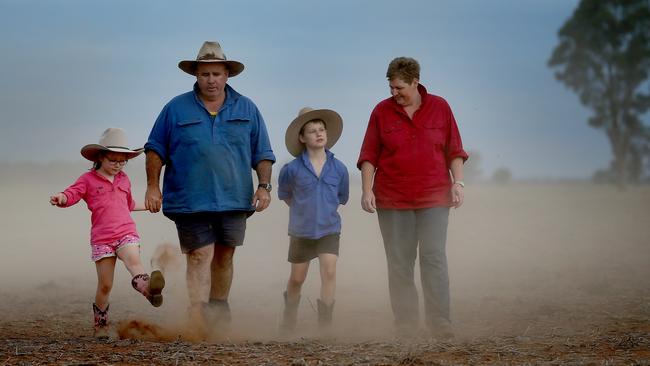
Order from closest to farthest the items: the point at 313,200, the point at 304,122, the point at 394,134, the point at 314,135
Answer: the point at 394,134 → the point at 313,200 → the point at 314,135 → the point at 304,122

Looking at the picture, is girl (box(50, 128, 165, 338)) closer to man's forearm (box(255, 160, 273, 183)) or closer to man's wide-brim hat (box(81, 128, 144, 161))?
man's wide-brim hat (box(81, 128, 144, 161))

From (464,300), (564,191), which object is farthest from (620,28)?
(464,300)

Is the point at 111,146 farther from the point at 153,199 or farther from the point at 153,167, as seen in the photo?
the point at 153,199

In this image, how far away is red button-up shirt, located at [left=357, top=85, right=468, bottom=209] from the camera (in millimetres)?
7371

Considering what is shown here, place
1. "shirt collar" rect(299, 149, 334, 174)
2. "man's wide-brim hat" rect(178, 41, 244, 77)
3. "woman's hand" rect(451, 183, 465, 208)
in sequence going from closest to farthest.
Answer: "man's wide-brim hat" rect(178, 41, 244, 77) < "woman's hand" rect(451, 183, 465, 208) < "shirt collar" rect(299, 149, 334, 174)

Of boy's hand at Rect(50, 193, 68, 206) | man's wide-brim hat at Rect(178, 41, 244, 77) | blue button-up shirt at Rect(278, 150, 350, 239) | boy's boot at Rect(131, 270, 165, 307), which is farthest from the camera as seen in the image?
blue button-up shirt at Rect(278, 150, 350, 239)

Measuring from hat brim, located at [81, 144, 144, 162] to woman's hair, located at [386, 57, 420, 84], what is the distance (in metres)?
2.29

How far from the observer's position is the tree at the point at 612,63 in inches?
1470

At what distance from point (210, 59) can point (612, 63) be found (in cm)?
3389

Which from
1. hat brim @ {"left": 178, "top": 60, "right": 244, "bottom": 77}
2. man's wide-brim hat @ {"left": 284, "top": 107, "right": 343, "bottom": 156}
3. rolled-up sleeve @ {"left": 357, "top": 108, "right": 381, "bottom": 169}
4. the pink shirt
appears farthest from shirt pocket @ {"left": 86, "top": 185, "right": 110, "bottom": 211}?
rolled-up sleeve @ {"left": 357, "top": 108, "right": 381, "bottom": 169}

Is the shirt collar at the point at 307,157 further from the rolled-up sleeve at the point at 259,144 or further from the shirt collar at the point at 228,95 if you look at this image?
the shirt collar at the point at 228,95

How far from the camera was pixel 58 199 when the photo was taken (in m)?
6.98

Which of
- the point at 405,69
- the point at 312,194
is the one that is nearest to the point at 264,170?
the point at 312,194

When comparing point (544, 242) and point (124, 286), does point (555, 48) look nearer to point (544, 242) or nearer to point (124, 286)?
point (544, 242)
